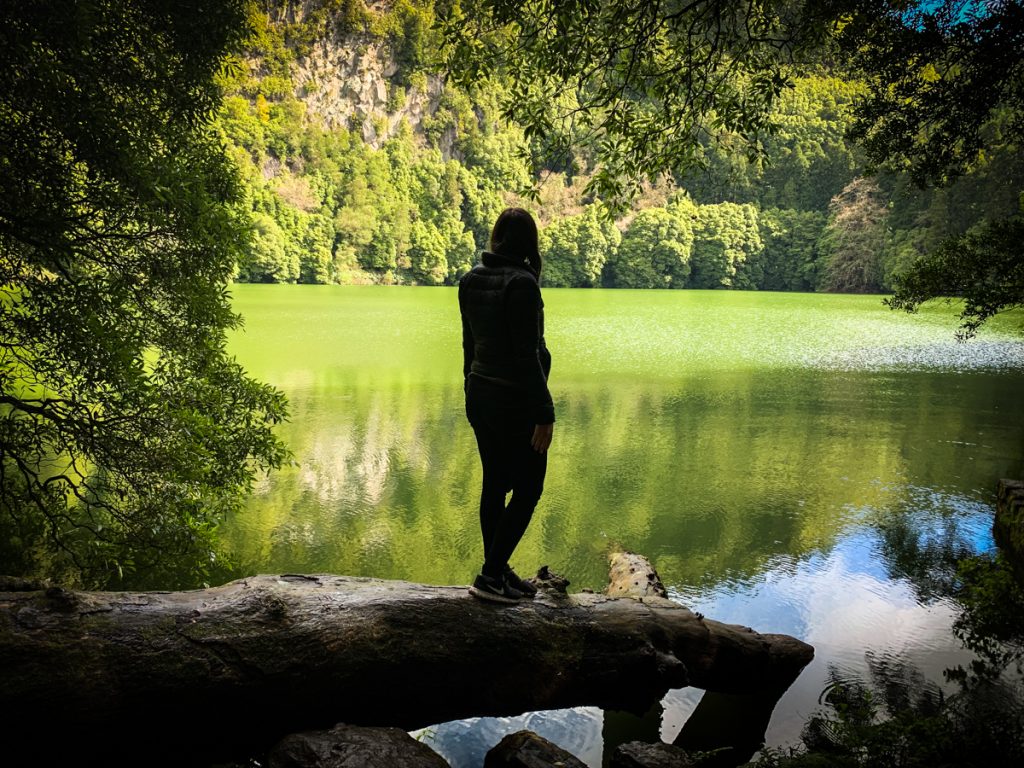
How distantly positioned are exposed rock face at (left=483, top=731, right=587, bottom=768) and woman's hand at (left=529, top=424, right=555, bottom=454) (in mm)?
1473

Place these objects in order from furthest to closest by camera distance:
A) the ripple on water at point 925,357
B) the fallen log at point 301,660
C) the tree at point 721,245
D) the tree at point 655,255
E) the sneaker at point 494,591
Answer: the tree at point 655,255
the tree at point 721,245
the ripple on water at point 925,357
the sneaker at point 494,591
the fallen log at point 301,660

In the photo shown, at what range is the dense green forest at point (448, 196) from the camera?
3199 inches

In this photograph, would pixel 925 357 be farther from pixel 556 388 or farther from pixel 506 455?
pixel 506 455

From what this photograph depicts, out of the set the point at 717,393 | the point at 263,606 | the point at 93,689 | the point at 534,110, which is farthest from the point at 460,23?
the point at 717,393

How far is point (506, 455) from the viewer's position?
11.8 ft

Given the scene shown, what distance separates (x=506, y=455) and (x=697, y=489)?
743 cm

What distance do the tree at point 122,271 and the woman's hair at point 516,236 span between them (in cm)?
336

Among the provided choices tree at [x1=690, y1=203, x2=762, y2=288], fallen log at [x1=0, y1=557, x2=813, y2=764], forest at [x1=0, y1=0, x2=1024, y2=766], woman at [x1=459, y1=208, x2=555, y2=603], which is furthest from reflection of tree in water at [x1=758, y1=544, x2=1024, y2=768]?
tree at [x1=690, y1=203, x2=762, y2=288]

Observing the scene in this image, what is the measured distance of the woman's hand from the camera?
11.3 feet

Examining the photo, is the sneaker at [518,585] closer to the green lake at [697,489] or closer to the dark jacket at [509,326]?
the dark jacket at [509,326]

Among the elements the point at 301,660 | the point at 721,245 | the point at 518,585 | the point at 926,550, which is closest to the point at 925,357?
the point at 926,550

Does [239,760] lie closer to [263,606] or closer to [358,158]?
[263,606]

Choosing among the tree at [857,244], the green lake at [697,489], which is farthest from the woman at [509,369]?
the tree at [857,244]

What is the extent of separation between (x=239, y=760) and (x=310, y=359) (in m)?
19.5
